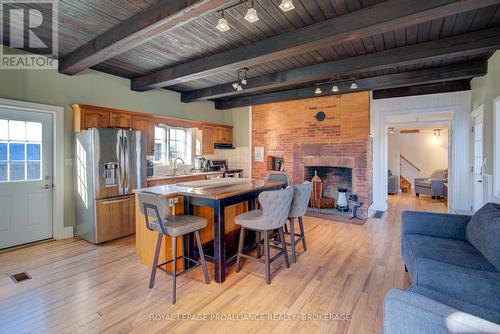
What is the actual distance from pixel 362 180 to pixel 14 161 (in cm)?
596

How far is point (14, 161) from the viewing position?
3.47 m

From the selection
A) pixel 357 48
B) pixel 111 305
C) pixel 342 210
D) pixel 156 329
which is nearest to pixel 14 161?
pixel 111 305

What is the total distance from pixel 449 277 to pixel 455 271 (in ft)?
0.34

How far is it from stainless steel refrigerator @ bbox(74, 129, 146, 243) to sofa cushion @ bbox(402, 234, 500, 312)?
12.8ft

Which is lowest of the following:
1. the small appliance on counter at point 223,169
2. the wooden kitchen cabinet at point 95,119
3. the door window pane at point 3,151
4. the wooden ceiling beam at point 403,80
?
the small appliance on counter at point 223,169

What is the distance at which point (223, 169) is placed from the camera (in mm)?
6426

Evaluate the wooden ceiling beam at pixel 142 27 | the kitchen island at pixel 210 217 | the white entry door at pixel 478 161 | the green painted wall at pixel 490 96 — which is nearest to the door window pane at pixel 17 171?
the wooden ceiling beam at pixel 142 27

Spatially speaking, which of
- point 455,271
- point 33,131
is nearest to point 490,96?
point 455,271

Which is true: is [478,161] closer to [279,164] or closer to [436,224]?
[436,224]

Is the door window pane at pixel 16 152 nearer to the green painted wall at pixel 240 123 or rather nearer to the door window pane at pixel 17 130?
the door window pane at pixel 17 130

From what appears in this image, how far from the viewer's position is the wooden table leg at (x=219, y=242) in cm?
248

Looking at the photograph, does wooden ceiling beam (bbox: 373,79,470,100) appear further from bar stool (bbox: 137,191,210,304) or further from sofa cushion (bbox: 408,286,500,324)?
bar stool (bbox: 137,191,210,304)

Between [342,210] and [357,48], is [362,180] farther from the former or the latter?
[357,48]

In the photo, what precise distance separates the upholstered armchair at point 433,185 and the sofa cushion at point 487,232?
581 centimetres
